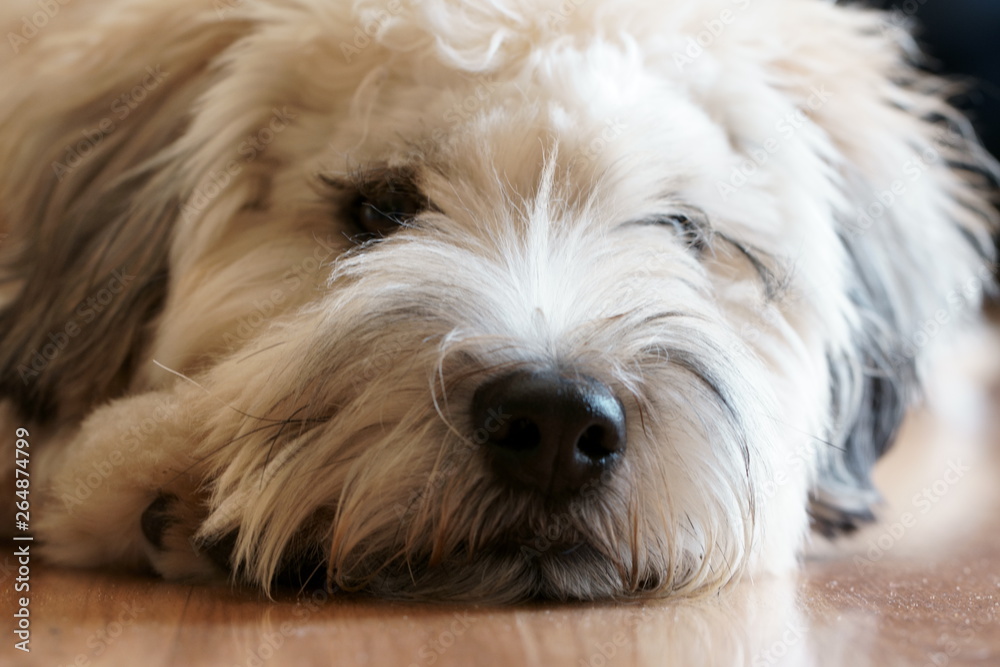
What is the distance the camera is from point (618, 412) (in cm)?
112

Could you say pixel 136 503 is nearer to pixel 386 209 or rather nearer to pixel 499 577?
pixel 499 577

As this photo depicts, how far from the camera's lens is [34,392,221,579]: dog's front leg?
4.10 ft

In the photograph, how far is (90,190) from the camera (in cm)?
169

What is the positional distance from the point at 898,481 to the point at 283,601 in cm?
166

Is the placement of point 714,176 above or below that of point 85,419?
above

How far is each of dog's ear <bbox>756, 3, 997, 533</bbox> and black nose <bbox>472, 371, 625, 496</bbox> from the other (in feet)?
2.63

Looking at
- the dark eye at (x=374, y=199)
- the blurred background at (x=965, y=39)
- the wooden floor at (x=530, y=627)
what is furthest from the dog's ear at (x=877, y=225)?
the blurred background at (x=965, y=39)

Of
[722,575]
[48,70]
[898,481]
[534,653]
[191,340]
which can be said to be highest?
[48,70]

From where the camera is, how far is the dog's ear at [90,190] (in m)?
1.60

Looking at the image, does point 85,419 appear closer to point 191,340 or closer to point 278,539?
point 191,340

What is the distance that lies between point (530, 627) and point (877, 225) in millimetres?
1273

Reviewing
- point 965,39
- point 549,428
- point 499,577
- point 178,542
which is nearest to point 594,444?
point 549,428

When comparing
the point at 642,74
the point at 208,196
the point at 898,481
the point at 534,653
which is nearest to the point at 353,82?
the point at 208,196

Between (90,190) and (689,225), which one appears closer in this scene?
(689,225)
